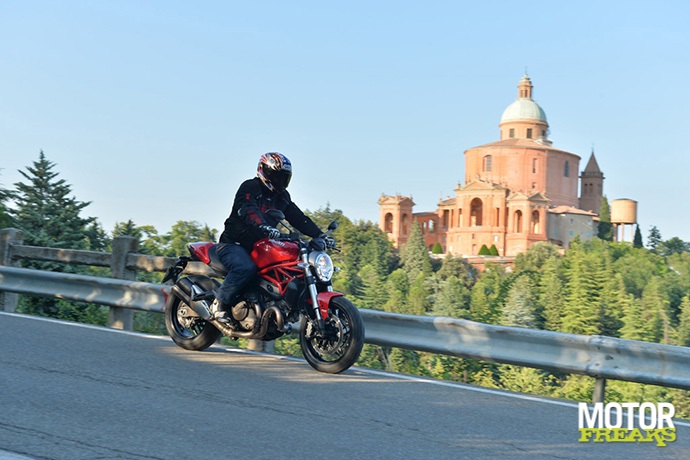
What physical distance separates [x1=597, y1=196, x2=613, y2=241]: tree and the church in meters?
2.64

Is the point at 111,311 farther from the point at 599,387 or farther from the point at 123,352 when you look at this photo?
the point at 599,387

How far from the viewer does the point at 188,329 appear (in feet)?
31.3

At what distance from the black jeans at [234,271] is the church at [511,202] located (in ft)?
427

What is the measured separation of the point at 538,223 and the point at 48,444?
448 ft

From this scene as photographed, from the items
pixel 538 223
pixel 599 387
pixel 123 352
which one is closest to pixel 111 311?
pixel 123 352

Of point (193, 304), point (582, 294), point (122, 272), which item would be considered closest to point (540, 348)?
point (193, 304)

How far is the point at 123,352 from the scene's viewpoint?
8.96m

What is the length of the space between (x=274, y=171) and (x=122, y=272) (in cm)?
379

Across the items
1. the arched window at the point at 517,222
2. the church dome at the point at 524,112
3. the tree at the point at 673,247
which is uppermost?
the church dome at the point at 524,112

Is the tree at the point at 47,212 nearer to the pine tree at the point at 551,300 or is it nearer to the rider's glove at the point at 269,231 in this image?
the rider's glove at the point at 269,231

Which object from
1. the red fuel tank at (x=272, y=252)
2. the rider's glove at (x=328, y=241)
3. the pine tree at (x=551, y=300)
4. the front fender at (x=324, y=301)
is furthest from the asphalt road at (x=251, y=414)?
the pine tree at (x=551, y=300)

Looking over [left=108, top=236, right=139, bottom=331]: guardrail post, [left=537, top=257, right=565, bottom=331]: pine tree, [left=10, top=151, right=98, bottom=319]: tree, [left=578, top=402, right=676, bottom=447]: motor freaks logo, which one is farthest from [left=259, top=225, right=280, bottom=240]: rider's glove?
[left=537, top=257, right=565, bottom=331]: pine tree

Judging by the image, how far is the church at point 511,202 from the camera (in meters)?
138

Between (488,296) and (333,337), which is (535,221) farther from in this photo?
(333,337)
